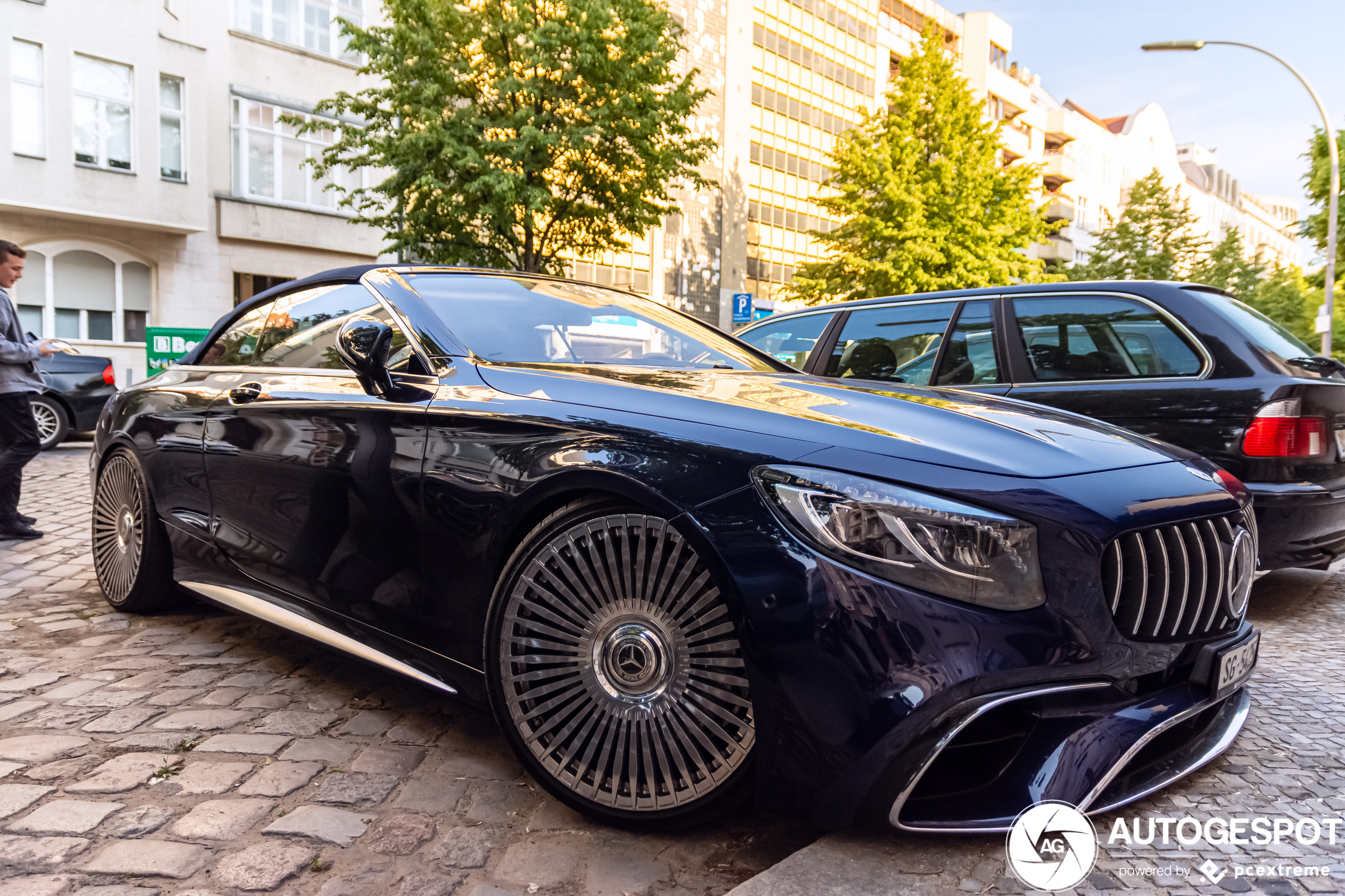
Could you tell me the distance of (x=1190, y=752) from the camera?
239cm

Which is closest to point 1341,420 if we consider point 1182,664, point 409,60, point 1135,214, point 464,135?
point 1182,664

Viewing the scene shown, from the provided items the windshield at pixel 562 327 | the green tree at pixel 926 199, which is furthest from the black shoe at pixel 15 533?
the green tree at pixel 926 199

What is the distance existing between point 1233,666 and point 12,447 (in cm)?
685

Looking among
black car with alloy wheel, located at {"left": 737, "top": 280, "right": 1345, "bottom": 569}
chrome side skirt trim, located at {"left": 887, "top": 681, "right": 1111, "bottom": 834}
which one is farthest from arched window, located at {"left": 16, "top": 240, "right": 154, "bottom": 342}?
chrome side skirt trim, located at {"left": 887, "top": 681, "right": 1111, "bottom": 834}

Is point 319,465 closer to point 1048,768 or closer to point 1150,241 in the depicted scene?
point 1048,768

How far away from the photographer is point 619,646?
94.1 inches

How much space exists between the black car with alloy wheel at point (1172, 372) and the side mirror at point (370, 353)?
208 centimetres

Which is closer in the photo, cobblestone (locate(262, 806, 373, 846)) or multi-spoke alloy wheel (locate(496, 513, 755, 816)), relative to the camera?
multi-spoke alloy wheel (locate(496, 513, 755, 816))

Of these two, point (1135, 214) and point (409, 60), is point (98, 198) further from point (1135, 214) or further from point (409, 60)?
point (1135, 214)

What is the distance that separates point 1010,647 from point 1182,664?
0.57 meters

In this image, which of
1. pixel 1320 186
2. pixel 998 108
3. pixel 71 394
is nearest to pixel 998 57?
pixel 998 108

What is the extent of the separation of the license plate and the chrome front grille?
6cm

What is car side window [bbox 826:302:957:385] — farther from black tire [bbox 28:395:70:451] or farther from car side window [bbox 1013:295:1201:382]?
black tire [bbox 28:395:70:451]

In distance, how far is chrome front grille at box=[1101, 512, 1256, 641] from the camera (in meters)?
2.14
